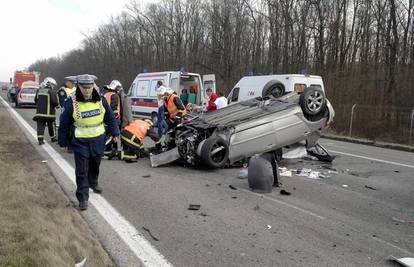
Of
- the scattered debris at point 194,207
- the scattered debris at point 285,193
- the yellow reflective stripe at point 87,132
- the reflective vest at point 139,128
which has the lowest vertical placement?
the scattered debris at point 285,193

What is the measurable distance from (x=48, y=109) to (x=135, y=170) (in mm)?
4195

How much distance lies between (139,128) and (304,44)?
69.1 ft

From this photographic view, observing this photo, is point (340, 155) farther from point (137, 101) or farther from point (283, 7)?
point (283, 7)

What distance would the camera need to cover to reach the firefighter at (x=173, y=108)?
952cm

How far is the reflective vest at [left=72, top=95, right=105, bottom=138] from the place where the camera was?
546 cm

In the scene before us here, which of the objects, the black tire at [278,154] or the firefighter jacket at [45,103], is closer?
the black tire at [278,154]

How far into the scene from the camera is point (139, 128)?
9289 millimetres

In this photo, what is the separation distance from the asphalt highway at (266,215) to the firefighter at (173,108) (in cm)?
129

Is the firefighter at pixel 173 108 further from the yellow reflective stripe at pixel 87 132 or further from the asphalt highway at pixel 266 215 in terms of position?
the yellow reflective stripe at pixel 87 132

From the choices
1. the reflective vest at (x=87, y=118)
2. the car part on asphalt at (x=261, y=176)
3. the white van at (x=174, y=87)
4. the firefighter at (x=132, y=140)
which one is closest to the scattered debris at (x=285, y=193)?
the car part on asphalt at (x=261, y=176)

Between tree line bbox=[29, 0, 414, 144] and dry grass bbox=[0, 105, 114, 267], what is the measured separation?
46.8ft

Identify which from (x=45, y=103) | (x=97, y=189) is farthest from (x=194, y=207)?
(x=45, y=103)

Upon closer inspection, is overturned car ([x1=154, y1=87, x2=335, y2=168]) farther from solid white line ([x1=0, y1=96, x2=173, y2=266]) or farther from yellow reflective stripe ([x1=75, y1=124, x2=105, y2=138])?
yellow reflective stripe ([x1=75, y1=124, x2=105, y2=138])

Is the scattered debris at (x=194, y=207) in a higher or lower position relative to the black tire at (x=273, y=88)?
lower
